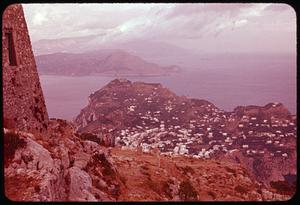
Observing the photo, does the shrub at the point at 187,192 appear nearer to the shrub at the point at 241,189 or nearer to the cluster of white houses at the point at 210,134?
the shrub at the point at 241,189

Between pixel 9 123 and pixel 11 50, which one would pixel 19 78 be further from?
pixel 9 123

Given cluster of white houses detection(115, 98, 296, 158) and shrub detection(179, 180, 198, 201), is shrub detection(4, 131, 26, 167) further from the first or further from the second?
cluster of white houses detection(115, 98, 296, 158)

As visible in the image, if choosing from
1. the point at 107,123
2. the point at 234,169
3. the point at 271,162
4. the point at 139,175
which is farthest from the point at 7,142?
the point at 271,162

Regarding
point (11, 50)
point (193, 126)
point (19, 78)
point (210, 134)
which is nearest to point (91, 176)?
point (19, 78)

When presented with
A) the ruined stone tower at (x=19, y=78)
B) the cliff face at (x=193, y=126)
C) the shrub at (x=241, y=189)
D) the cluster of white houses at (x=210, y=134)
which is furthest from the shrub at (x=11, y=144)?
the cliff face at (x=193, y=126)

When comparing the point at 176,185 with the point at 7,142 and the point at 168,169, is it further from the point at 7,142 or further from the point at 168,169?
the point at 7,142

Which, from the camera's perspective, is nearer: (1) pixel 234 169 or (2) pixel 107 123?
(1) pixel 234 169
